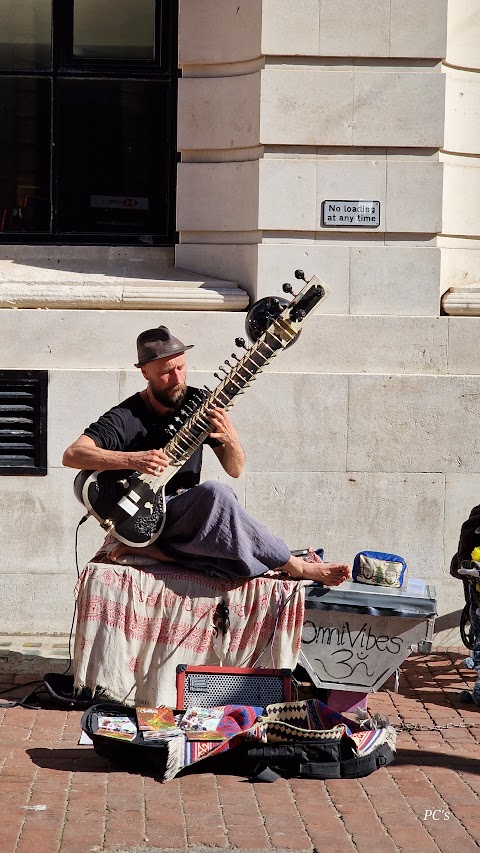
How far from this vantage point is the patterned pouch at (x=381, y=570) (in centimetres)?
611

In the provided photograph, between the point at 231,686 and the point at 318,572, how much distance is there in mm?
683

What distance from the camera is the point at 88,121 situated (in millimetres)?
7969

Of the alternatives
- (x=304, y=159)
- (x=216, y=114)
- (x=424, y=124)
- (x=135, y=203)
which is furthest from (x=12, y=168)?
(x=424, y=124)

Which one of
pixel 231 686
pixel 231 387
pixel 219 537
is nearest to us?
pixel 231 686

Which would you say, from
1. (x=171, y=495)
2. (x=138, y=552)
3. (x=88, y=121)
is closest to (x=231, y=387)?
(x=171, y=495)

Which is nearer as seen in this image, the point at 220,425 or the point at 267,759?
the point at 267,759

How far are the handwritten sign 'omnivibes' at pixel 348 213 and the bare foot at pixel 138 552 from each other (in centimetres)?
239

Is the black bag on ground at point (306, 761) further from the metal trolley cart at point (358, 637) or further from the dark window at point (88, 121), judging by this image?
the dark window at point (88, 121)

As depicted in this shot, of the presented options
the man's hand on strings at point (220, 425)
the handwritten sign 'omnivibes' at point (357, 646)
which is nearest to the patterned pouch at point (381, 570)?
the handwritten sign 'omnivibes' at point (357, 646)

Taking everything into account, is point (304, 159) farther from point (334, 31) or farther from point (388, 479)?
point (388, 479)

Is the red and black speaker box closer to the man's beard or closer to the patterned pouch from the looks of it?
the patterned pouch

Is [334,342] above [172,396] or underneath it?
above

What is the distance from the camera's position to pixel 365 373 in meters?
7.40

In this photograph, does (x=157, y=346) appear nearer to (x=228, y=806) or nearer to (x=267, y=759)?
(x=267, y=759)
